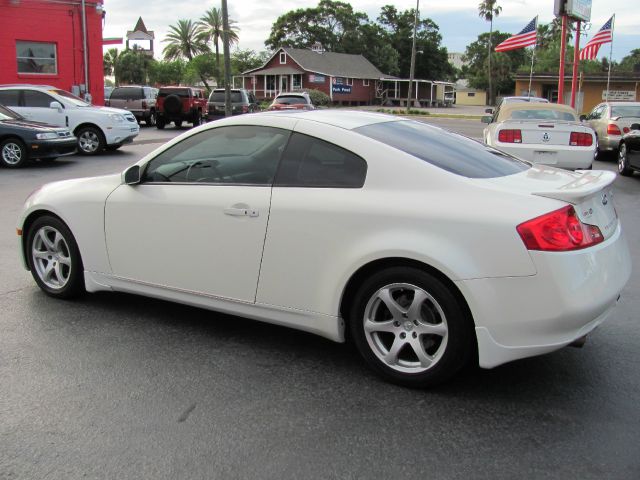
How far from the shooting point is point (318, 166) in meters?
3.88

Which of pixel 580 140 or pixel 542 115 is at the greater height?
pixel 542 115

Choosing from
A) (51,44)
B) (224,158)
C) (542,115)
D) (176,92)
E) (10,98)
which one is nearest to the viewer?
(224,158)

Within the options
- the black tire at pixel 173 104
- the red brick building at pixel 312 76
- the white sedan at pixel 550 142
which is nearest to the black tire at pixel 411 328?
the white sedan at pixel 550 142

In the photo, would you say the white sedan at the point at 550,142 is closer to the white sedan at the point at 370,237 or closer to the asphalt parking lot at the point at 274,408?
the asphalt parking lot at the point at 274,408

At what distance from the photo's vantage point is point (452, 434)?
10.2 ft

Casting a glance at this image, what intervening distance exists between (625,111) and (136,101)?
20.1 meters

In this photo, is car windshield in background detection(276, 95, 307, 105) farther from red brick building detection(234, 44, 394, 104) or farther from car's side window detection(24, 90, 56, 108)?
red brick building detection(234, 44, 394, 104)

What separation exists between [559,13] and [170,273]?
28.3 meters

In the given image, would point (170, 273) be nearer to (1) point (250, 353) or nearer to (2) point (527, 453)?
(1) point (250, 353)

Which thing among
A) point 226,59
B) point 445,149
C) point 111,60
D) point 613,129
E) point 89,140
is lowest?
point 89,140

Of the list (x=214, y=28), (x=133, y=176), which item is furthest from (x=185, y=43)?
(x=133, y=176)

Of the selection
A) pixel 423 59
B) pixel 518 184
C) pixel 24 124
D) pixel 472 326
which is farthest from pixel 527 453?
pixel 423 59

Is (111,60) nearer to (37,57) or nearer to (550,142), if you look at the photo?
(37,57)

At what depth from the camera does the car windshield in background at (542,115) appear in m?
12.5
